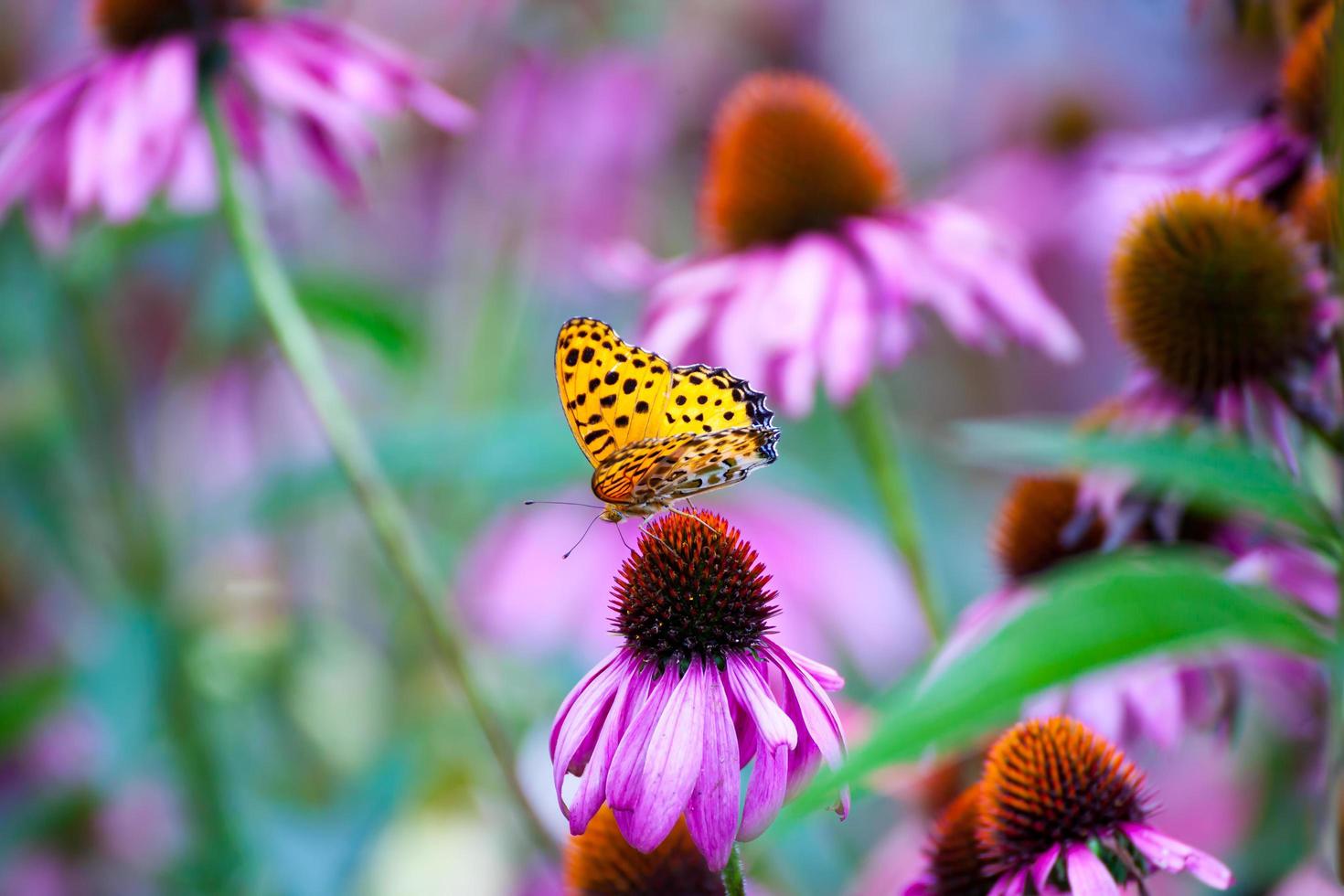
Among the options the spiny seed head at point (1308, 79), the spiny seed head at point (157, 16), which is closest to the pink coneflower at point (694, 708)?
the spiny seed head at point (1308, 79)

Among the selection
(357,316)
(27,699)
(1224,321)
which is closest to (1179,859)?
(1224,321)

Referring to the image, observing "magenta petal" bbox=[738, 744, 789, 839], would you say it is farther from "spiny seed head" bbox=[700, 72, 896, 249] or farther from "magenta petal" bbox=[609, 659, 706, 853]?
"spiny seed head" bbox=[700, 72, 896, 249]

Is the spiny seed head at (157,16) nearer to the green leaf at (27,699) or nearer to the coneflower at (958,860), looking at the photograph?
the green leaf at (27,699)

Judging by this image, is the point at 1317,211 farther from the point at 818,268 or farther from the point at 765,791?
the point at 765,791

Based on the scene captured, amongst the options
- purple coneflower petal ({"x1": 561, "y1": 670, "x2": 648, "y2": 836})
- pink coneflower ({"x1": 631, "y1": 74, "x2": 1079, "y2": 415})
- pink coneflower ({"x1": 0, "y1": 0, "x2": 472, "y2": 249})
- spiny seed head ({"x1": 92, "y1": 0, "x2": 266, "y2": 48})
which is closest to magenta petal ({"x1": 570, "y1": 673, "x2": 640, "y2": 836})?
purple coneflower petal ({"x1": 561, "y1": 670, "x2": 648, "y2": 836})

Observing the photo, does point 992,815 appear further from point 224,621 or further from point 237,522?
point 224,621

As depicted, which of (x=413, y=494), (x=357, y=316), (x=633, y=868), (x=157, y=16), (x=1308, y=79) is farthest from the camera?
(x=413, y=494)
